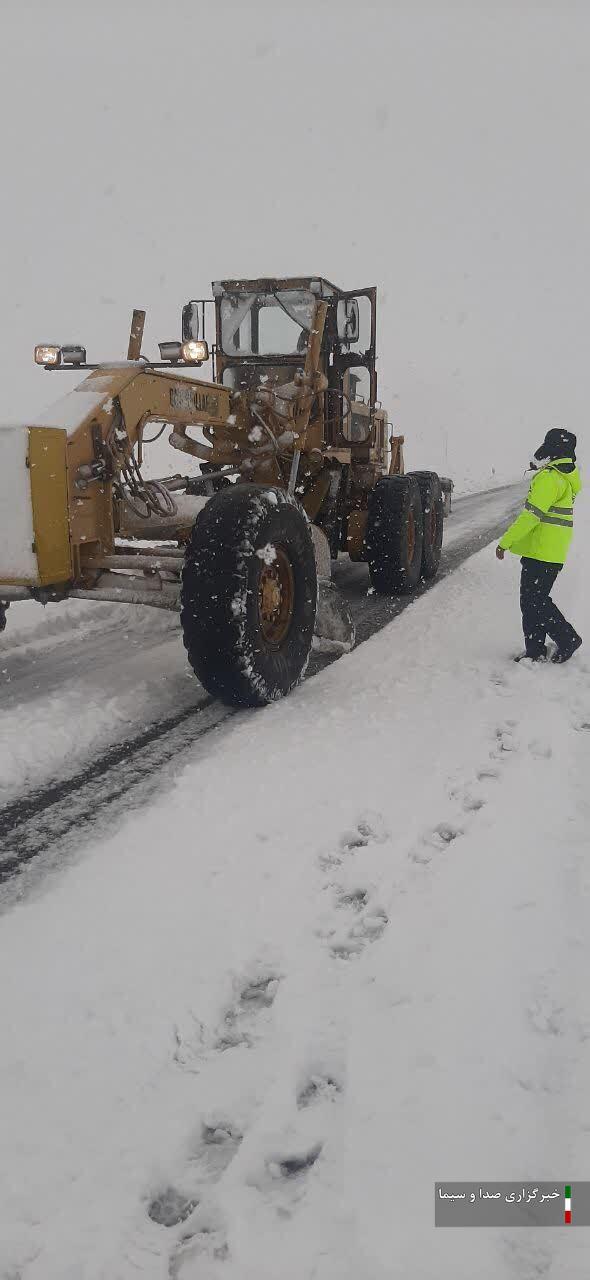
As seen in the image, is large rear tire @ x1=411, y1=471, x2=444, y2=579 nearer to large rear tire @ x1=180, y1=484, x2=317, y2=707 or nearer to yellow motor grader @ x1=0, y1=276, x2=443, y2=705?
yellow motor grader @ x1=0, y1=276, x2=443, y2=705

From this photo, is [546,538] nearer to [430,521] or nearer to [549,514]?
[549,514]

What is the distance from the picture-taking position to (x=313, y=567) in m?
5.38

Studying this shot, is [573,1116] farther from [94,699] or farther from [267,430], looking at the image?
[267,430]

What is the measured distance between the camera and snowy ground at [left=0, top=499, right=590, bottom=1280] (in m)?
1.73

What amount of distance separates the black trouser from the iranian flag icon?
4.19 metres

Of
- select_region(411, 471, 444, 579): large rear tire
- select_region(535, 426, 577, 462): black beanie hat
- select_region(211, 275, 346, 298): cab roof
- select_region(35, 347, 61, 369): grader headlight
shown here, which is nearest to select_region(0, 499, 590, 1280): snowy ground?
select_region(535, 426, 577, 462): black beanie hat

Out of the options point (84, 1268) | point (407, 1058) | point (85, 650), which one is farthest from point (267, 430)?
point (84, 1268)

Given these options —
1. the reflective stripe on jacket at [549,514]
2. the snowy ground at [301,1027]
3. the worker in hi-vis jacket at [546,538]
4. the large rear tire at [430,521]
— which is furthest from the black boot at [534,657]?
the large rear tire at [430,521]

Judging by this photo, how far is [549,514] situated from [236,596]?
2.32m

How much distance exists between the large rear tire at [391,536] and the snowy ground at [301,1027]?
14.5 ft

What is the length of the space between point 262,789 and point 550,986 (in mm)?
1550

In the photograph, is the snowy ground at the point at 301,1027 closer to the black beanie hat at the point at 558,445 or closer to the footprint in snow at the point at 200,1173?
the footprint in snow at the point at 200,1173

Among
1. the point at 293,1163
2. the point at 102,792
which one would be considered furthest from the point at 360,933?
the point at 102,792

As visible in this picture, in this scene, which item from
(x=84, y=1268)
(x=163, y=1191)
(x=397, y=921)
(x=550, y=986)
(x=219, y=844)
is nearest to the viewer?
(x=84, y=1268)
